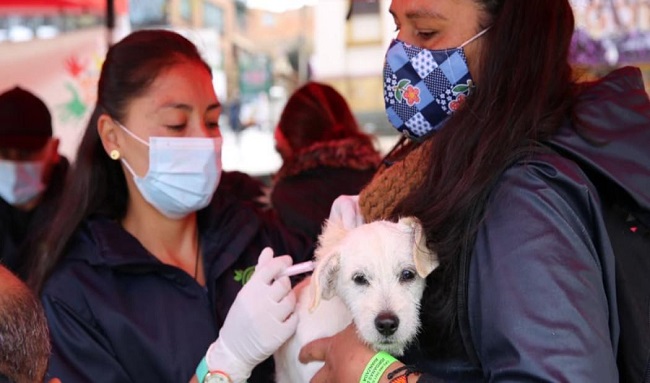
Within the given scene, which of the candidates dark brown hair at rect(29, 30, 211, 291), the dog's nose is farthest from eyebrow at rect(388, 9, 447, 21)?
dark brown hair at rect(29, 30, 211, 291)

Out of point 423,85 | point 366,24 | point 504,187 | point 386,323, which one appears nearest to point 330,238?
point 386,323

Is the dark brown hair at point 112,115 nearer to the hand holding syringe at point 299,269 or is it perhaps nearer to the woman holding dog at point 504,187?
the hand holding syringe at point 299,269

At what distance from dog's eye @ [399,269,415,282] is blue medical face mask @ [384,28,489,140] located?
375 millimetres

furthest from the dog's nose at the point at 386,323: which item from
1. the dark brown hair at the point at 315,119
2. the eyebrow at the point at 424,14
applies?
the dark brown hair at the point at 315,119

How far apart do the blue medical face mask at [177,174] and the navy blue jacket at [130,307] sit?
18 cm

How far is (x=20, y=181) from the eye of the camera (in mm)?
4551

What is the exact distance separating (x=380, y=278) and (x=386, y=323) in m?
0.12

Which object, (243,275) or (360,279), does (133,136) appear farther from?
(360,279)

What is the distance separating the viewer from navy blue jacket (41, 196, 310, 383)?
2490 millimetres

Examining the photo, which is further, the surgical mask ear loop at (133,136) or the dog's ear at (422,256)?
the surgical mask ear loop at (133,136)

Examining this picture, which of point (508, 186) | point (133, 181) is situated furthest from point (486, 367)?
point (133, 181)

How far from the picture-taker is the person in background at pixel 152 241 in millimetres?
2518

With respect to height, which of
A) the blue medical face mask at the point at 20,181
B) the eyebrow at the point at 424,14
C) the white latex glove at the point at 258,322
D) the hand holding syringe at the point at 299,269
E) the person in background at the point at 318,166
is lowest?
the blue medical face mask at the point at 20,181

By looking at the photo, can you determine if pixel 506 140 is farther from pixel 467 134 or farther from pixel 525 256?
pixel 525 256
